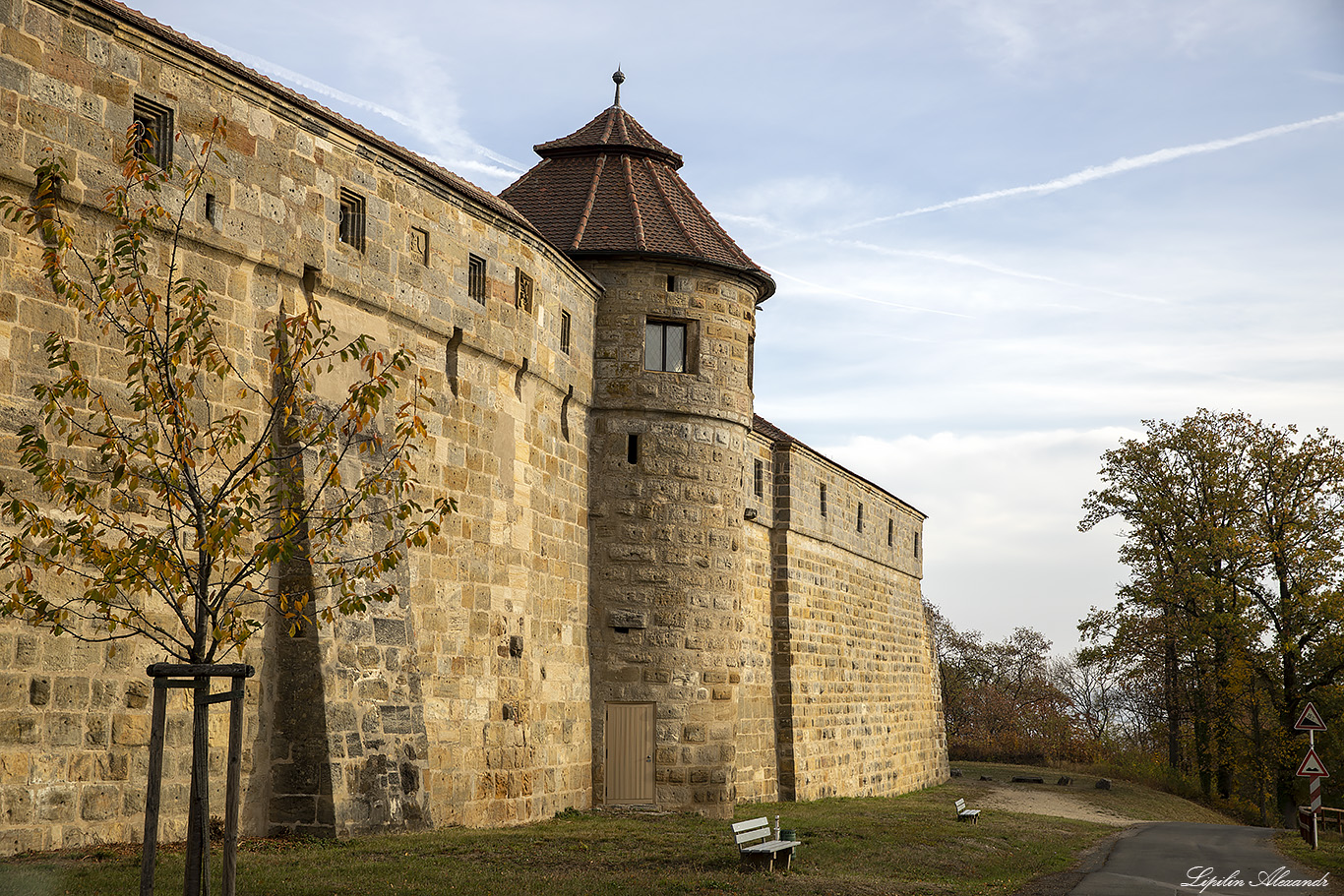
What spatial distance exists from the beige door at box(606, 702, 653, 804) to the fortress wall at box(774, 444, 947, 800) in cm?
551

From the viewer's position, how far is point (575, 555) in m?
18.9

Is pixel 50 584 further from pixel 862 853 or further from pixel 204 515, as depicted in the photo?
pixel 862 853

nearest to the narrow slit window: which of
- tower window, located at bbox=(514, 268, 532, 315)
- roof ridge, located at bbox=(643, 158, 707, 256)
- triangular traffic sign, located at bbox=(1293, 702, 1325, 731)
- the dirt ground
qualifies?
tower window, located at bbox=(514, 268, 532, 315)

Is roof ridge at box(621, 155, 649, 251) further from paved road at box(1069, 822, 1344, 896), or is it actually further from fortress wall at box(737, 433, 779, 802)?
paved road at box(1069, 822, 1344, 896)

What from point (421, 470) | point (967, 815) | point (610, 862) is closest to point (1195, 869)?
point (967, 815)

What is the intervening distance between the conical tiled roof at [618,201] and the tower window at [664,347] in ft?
3.89

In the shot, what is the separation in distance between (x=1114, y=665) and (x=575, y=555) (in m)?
22.0

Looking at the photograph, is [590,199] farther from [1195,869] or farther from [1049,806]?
[1049,806]

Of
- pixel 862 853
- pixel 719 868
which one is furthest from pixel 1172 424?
pixel 719 868

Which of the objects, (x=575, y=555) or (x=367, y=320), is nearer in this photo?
(x=367, y=320)

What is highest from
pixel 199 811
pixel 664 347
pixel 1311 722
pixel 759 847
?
pixel 664 347

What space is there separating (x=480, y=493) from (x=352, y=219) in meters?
3.94

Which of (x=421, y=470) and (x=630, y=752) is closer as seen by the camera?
(x=421, y=470)

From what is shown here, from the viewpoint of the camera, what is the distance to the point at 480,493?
16.2 m
